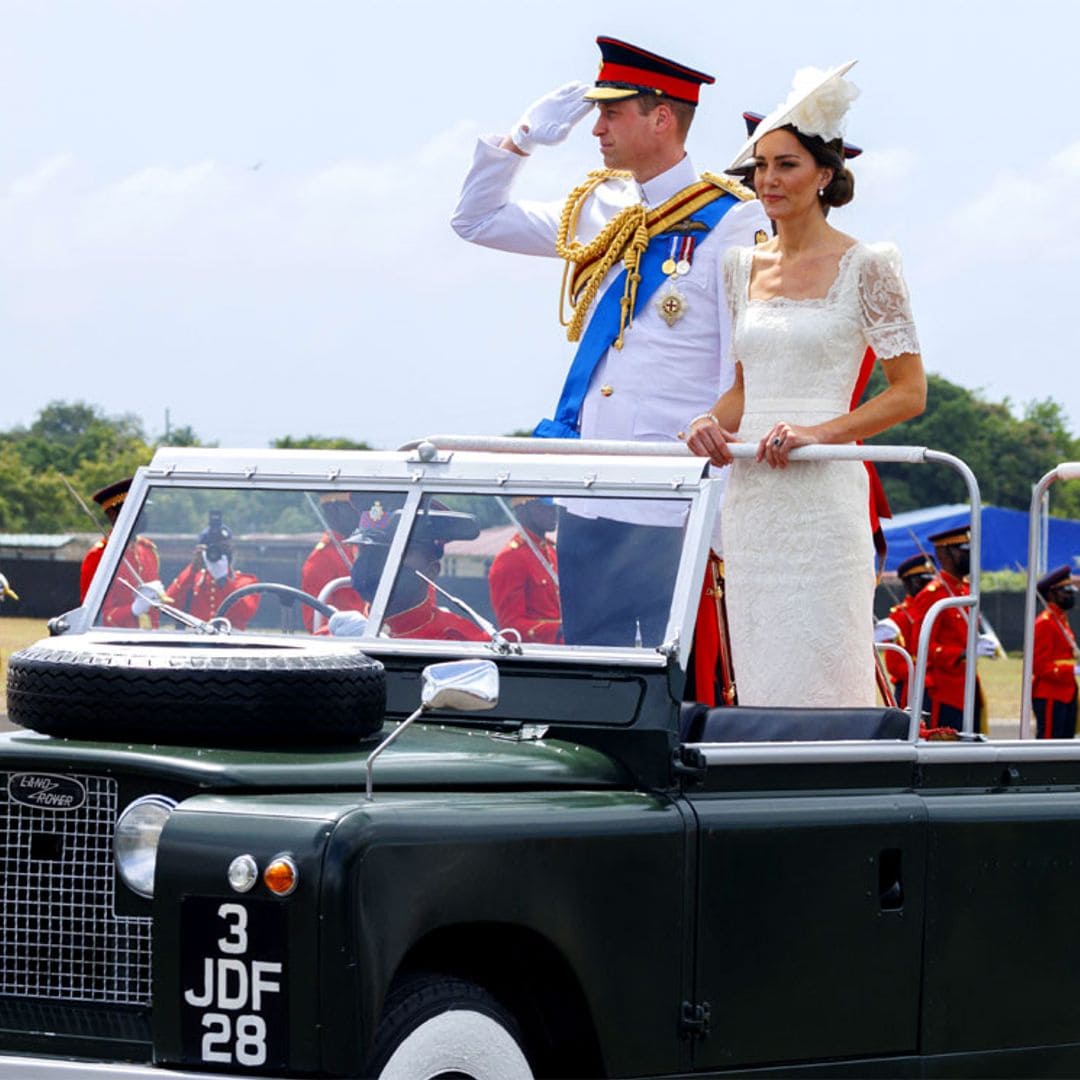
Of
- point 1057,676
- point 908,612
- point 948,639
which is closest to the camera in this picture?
point 948,639

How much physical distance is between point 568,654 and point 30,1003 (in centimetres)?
143

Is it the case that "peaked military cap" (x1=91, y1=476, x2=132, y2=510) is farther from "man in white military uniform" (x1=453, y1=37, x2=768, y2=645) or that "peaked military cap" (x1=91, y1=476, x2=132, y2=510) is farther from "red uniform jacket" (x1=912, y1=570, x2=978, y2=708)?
"red uniform jacket" (x1=912, y1=570, x2=978, y2=708)

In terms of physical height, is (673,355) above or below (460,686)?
above

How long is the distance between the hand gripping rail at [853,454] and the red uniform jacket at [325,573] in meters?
0.32

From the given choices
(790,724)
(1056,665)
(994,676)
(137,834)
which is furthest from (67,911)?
(994,676)

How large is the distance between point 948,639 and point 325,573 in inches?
353

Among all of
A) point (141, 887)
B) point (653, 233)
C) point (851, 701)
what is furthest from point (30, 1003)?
point (653, 233)

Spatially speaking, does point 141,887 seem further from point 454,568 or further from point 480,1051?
point 454,568

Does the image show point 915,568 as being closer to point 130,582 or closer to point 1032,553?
point 1032,553

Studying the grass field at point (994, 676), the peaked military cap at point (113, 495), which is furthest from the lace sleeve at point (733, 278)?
the grass field at point (994, 676)

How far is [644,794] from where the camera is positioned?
514 cm

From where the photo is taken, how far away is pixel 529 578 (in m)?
5.82

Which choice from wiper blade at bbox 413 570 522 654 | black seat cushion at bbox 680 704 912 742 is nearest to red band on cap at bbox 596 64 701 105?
wiper blade at bbox 413 570 522 654

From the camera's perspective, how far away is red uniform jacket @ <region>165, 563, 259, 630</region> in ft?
19.7
